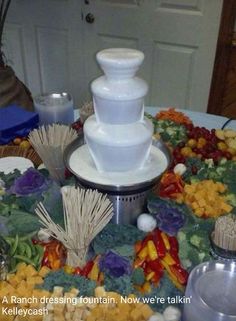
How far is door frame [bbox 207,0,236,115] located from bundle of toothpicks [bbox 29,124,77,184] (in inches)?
44.5

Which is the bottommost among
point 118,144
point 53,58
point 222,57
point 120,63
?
point 53,58

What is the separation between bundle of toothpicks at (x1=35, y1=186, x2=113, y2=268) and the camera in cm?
67

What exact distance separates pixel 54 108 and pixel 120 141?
519mm

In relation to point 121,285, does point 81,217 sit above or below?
above

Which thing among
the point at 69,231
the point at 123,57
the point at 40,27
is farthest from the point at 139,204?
the point at 40,27

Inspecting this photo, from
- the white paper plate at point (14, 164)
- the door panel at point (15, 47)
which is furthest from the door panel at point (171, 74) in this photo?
the white paper plate at point (14, 164)

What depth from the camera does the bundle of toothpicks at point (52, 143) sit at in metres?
0.86

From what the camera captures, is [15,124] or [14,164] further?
[15,124]

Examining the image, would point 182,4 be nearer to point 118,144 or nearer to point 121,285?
point 118,144

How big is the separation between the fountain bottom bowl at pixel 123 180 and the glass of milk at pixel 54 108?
0.38m

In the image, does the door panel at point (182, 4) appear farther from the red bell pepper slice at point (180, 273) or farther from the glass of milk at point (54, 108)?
the red bell pepper slice at point (180, 273)

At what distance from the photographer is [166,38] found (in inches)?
74.0

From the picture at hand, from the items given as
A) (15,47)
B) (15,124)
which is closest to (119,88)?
(15,124)

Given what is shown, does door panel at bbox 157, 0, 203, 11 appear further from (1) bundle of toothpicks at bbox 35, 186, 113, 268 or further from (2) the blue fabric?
(1) bundle of toothpicks at bbox 35, 186, 113, 268
